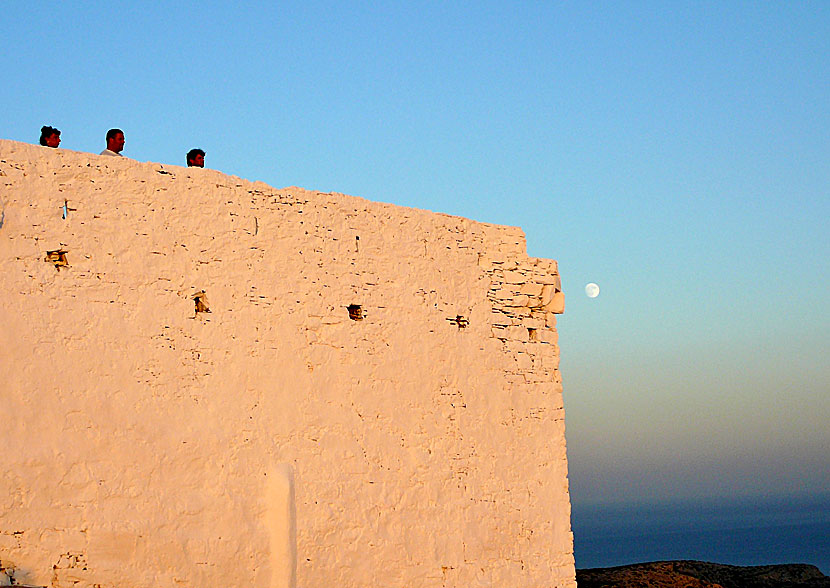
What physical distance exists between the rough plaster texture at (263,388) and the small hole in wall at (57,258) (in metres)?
0.02

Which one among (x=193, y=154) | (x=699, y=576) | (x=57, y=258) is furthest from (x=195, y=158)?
(x=699, y=576)

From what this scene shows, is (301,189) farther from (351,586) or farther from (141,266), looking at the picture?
(351,586)

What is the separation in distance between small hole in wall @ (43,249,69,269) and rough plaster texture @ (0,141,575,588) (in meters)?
0.02

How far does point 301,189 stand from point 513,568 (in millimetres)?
4054

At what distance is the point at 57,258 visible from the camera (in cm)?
717

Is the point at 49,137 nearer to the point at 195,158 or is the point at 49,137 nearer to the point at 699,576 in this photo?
the point at 195,158

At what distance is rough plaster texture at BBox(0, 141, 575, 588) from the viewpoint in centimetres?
696

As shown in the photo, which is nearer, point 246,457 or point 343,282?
point 246,457

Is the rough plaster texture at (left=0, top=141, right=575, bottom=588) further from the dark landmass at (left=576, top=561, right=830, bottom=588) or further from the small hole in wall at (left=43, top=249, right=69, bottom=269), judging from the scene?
the dark landmass at (left=576, top=561, right=830, bottom=588)

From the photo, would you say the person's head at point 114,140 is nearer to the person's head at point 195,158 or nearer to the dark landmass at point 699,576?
the person's head at point 195,158

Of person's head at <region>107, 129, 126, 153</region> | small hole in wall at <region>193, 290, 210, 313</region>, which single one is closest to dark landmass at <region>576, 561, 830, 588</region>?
small hole in wall at <region>193, 290, 210, 313</region>

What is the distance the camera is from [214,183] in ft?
26.0

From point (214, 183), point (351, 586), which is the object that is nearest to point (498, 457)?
point (351, 586)

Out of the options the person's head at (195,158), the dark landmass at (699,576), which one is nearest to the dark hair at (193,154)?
the person's head at (195,158)
